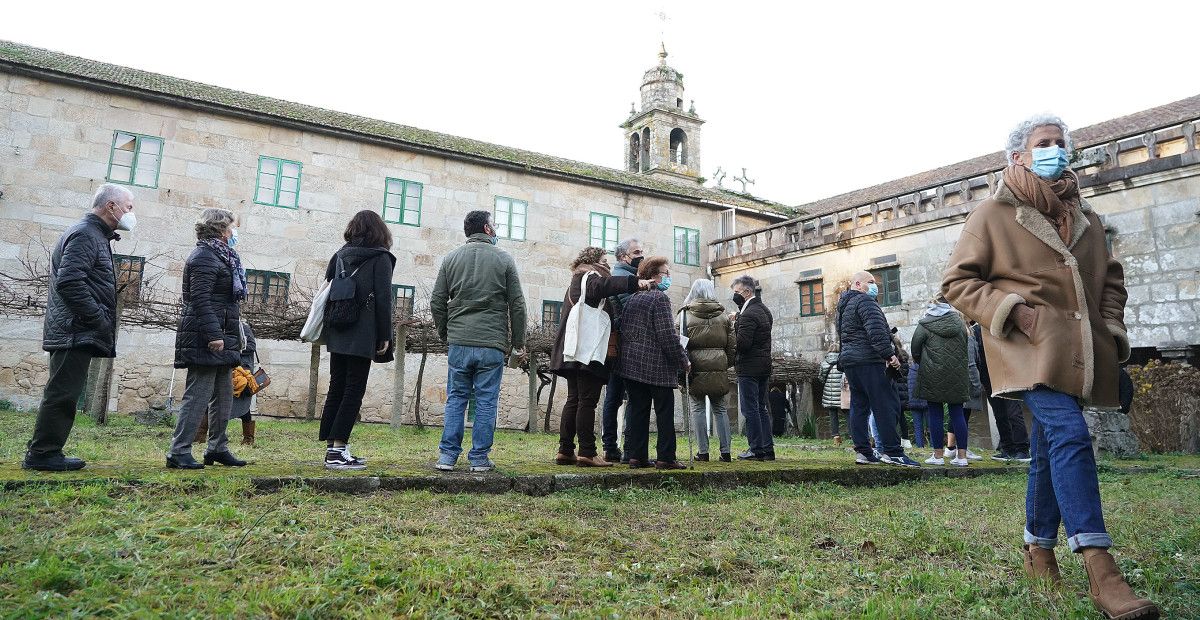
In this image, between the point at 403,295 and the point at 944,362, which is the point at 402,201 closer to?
the point at 403,295

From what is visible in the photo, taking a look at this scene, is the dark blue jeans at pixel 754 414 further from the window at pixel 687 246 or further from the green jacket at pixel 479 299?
the window at pixel 687 246

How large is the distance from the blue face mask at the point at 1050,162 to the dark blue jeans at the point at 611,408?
12.8 feet

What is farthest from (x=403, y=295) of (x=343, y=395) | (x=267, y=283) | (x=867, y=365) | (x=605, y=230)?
(x=867, y=365)

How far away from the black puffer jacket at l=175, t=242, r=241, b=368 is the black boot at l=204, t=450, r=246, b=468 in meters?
0.66

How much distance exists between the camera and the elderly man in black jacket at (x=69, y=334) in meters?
4.38

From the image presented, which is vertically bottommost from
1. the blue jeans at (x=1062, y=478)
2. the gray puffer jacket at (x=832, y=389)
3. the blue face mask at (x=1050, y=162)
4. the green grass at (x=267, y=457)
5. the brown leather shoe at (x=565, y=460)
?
the green grass at (x=267, y=457)

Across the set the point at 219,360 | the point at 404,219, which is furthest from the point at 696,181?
the point at 219,360

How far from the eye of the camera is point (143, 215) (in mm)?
16688

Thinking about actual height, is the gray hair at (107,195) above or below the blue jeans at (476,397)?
above

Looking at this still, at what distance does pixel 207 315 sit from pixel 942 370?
22.6ft

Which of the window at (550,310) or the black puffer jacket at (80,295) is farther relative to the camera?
the window at (550,310)

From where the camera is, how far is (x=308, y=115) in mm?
19062

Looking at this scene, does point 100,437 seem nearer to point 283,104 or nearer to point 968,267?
point 968,267

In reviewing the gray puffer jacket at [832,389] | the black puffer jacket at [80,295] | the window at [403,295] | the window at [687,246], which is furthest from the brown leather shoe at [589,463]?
the window at [687,246]
